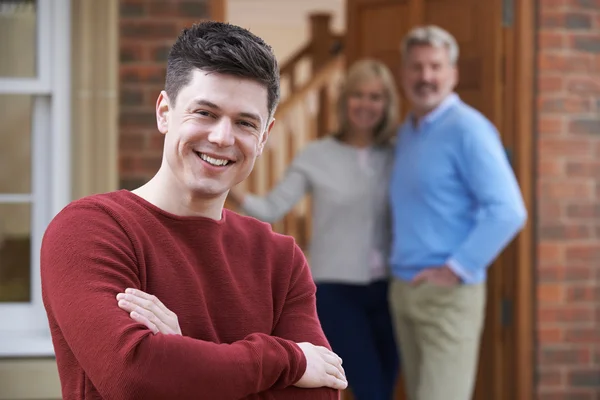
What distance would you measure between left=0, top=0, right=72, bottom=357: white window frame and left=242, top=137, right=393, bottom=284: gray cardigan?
2.37 feet

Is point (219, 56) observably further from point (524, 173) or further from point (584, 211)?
point (584, 211)

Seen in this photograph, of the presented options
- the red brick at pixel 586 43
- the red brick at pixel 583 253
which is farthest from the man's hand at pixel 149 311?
the red brick at pixel 586 43

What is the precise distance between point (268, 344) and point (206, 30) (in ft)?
1.61

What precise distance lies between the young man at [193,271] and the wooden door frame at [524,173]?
2699 millimetres

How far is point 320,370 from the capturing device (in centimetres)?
159

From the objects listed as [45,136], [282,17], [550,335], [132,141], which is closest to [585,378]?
[550,335]

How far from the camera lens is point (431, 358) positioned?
3441mm

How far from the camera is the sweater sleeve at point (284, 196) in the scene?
3.76 metres

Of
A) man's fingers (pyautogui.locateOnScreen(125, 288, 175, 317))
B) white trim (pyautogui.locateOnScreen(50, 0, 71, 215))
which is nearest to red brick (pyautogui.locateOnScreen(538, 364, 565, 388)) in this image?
white trim (pyautogui.locateOnScreen(50, 0, 71, 215))

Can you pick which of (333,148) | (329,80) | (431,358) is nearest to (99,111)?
(333,148)

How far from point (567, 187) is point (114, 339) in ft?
10.4

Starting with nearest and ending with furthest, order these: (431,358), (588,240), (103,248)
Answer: (103,248) → (431,358) → (588,240)

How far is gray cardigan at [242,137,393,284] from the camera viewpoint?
3588 mm

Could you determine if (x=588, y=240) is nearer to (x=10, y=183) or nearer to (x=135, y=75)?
(x=135, y=75)
